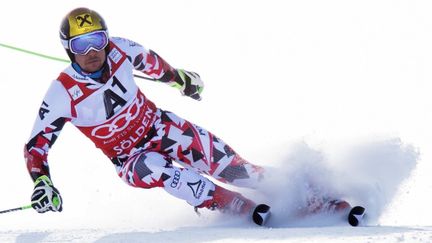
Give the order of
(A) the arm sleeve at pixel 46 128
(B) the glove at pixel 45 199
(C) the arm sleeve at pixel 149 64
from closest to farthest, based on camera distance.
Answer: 1. (B) the glove at pixel 45 199
2. (A) the arm sleeve at pixel 46 128
3. (C) the arm sleeve at pixel 149 64

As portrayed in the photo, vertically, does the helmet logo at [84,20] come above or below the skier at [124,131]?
above


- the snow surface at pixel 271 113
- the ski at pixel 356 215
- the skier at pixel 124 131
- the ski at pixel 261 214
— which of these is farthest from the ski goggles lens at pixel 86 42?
the ski at pixel 356 215

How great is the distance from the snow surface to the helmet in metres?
1.23

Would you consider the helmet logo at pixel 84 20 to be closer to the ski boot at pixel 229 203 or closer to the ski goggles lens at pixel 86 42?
the ski goggles lens at pixel 86 42

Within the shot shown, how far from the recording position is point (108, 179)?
7160 millimetres

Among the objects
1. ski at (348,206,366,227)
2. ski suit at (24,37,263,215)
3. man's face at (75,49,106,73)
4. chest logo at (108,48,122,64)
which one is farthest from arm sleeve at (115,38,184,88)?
ski at (348,206,366,227)

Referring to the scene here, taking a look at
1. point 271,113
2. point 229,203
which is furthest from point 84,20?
point 271,113

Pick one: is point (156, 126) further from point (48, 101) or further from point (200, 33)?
point (200, 33)

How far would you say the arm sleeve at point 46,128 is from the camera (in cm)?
472

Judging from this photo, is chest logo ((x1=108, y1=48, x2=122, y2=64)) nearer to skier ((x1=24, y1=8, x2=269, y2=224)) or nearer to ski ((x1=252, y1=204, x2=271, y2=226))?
skier ((x1=24, y1=8, x2=269, y2=224))

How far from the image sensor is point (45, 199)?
447 cm

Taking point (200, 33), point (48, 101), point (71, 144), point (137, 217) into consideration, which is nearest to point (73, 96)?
point (48, 101)

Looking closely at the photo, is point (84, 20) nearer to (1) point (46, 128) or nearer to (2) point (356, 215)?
(1) point (46, 128)

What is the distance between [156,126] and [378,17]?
33.3 feet
